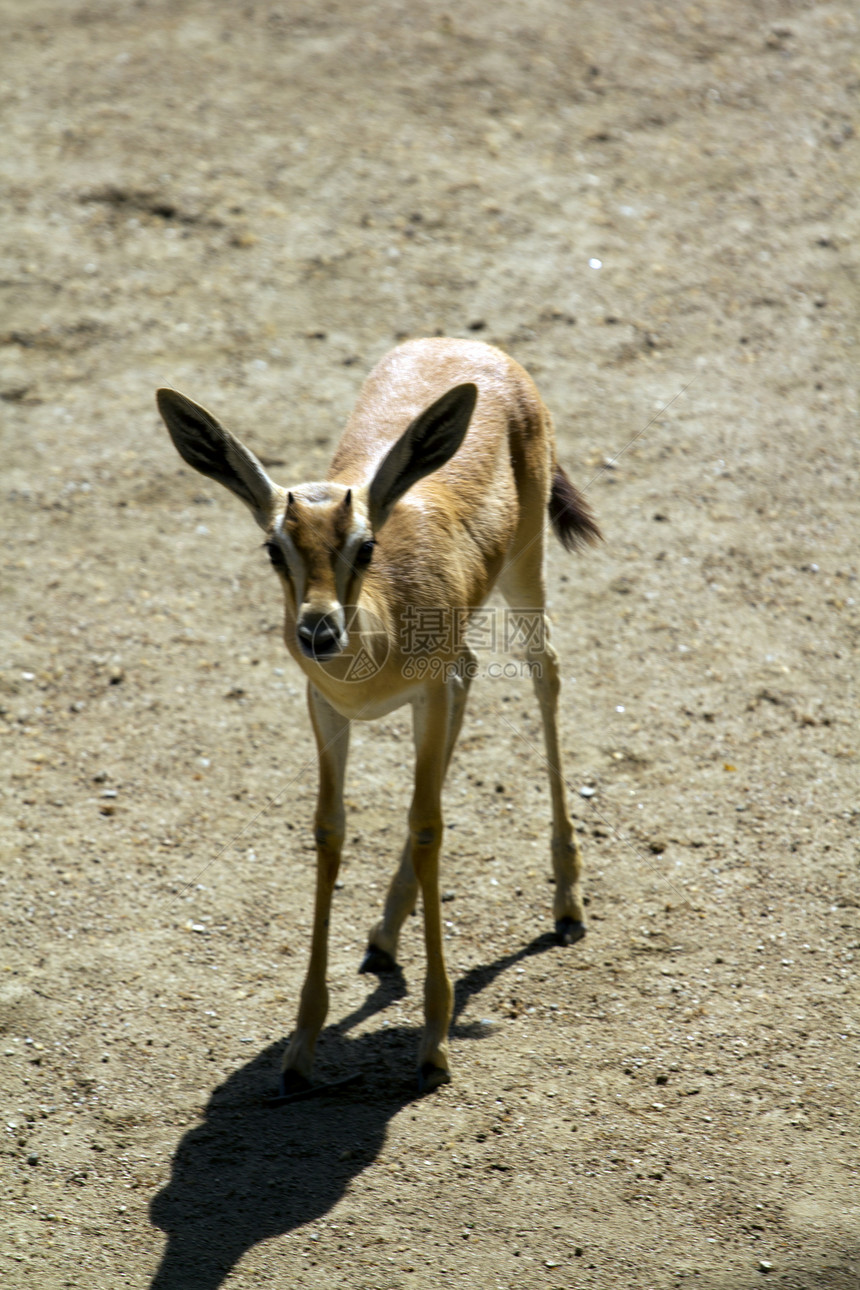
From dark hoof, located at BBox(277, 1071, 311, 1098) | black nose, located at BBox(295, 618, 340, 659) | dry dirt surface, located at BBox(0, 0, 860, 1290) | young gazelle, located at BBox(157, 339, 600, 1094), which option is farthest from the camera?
dark hoof, located at BBox(277, 1071, 311, 1098)

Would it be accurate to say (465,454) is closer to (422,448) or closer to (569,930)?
(422,448)

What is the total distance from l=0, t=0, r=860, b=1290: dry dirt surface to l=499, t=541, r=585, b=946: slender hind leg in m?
0.15

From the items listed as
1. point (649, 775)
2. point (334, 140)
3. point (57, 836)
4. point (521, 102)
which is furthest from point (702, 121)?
point (57, 836)

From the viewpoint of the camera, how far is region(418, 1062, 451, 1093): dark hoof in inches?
173

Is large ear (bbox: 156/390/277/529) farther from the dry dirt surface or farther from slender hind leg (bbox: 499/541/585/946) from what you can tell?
the dry dirt surface

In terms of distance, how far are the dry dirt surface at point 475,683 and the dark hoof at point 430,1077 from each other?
0.08 metres

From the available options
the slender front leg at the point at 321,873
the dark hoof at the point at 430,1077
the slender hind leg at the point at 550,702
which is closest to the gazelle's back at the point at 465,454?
the slender hind leg at the point at 550,702

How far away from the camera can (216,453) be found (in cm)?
398

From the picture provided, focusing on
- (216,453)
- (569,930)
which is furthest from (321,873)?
(216,453)

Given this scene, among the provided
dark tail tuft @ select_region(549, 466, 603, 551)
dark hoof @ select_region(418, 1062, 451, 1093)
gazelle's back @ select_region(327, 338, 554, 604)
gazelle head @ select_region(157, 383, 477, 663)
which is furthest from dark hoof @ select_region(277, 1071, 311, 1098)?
dark tail tuft @ select_region(549, 466, 603, 551)

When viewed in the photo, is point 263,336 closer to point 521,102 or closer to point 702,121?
point 521,102

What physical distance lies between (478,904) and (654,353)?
14.9 feet

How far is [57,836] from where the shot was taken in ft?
17.7

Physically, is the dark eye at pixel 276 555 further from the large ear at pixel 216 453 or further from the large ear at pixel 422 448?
the large ear at pixel 422 448
